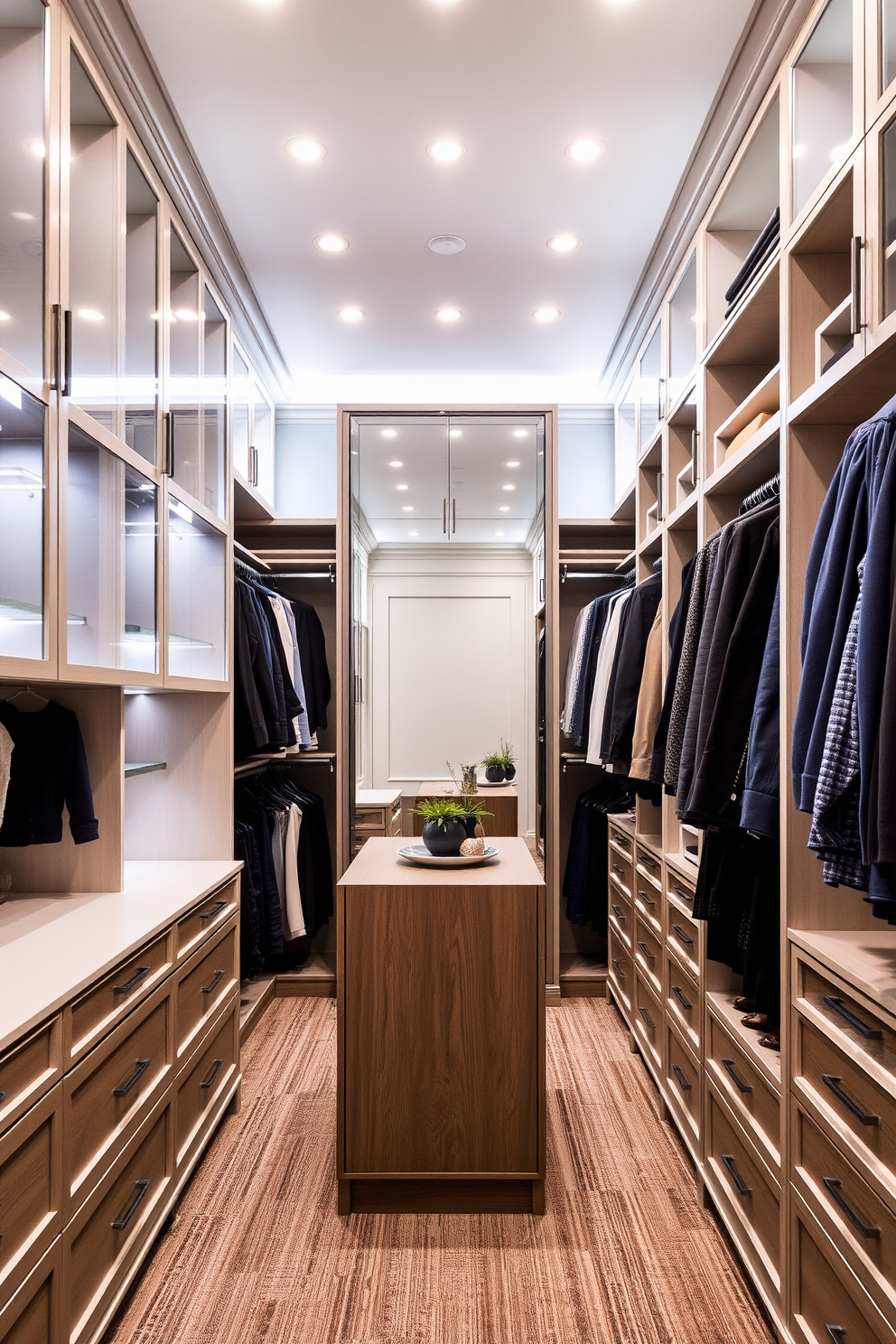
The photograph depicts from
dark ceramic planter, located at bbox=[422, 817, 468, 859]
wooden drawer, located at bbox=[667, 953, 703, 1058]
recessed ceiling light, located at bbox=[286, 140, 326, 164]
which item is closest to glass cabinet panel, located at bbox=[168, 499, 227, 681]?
dark ceramic planter, located at bbox=[422, 817, 468, 859]

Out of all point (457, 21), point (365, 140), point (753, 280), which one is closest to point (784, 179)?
point (753, 280)

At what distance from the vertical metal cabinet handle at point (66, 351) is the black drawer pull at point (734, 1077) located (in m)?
2.17

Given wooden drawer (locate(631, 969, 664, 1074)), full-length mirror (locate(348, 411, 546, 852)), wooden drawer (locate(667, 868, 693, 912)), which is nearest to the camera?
wooden drawer (locate(667, 868, 693, 912))

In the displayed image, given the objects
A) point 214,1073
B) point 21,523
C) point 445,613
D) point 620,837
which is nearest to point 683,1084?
point 620,837

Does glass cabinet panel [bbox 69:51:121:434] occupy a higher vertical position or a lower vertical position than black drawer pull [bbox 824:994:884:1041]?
higher

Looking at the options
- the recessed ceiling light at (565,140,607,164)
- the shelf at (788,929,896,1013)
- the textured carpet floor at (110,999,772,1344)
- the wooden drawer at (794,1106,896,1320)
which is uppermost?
the recessed ceiling light at (565,140,607,164)

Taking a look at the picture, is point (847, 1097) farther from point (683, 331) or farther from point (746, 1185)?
point (683, 331)

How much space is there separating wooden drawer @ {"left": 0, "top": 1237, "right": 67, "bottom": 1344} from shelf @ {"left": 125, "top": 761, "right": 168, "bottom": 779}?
1367mm

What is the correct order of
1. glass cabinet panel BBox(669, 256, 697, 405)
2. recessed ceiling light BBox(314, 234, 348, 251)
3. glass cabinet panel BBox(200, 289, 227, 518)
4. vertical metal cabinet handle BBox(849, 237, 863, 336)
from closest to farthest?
vertical metal cabinet handle BBox(849, 237, 863, 336) → glass cabinet panel BBox(669, 256, 697, 405) → glass cabinet panel BBox(200, 289, 227, 518) → recessed ceiling light BBox(314, 234, 348, 251)

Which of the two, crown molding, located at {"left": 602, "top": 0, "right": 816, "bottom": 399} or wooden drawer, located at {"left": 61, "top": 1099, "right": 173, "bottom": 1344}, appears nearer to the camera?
wooden drawer, located at {"left": 61, "top": 1099, "right": 173, "bottom": 1344}

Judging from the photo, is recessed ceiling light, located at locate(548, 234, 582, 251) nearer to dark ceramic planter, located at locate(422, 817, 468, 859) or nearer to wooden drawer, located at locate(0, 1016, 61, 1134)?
dark ceramic planter, located at locate(422, 817, 468, 859)

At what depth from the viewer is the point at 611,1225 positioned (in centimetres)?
224

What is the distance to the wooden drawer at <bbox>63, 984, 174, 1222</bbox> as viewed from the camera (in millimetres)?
1636

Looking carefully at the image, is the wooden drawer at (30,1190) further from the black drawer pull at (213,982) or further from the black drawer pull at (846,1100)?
the black drawer pull at (846,1100)
